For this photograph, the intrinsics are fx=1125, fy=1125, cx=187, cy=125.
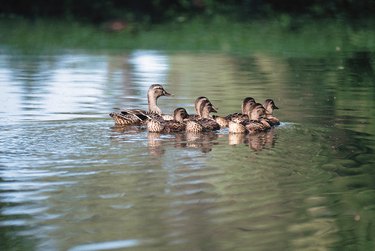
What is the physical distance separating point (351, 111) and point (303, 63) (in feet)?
32.2

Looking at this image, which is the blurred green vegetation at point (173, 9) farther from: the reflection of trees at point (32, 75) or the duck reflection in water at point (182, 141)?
the duck reflection in water at point (182, 141)

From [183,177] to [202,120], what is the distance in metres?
3.46

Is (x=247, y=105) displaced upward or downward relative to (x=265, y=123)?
upward

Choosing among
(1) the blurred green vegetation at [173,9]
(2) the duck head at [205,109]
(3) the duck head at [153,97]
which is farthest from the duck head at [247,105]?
(1) the blurred green vegetation at [173,9]

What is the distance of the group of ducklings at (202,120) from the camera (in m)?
13.8

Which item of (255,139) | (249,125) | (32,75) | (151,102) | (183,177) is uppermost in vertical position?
(32,75)

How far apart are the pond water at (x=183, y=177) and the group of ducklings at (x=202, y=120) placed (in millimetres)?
206

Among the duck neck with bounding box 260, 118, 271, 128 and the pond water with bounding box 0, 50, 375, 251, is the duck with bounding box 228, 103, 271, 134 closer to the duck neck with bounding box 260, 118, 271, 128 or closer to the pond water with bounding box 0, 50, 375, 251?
the duck neck with bounding box 260, 118, 271, 128

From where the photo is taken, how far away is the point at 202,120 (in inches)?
551

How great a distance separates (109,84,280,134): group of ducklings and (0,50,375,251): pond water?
0.21 meters

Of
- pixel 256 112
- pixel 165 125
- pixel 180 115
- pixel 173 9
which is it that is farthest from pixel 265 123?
pixel 173 9

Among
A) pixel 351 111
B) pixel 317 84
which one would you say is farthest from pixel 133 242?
pixel 317 84

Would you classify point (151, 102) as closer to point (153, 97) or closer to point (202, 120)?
point (153, 97)

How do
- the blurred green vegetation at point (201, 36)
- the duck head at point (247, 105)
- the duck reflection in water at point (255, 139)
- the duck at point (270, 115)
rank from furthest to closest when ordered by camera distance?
the blurred green vegetation at point (201, 36) → the duck head at point (247, 105) → the duck at point (270, 115) → the duck reflection in water at point (255, 139)
